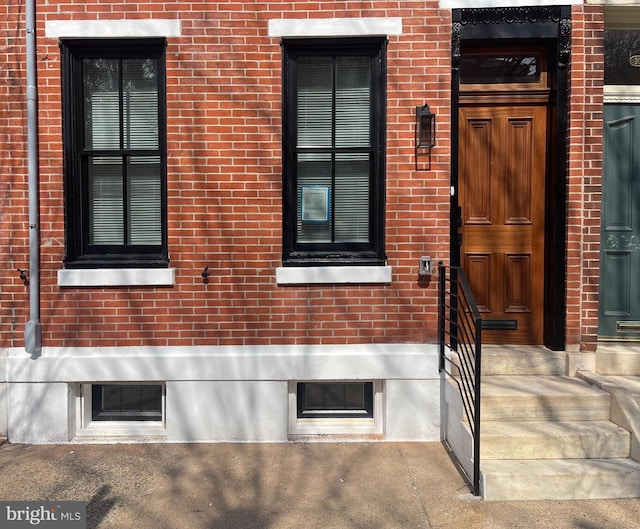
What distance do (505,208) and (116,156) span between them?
12.4 feet

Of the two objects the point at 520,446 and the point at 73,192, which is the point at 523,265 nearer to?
the point at 520,446

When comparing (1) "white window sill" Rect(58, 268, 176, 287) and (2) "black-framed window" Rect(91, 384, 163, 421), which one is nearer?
(1) "white window sill" Rect(58, 268, 176, 287)

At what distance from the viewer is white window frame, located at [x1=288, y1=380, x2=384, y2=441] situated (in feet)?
14.2

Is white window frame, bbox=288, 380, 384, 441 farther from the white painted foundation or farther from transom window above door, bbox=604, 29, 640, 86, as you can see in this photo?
transom window above door, bbox=604, 29, 640, 86

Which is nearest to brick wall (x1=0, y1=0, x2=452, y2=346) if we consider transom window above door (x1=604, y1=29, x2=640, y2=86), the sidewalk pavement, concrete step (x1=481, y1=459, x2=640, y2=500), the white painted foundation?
the white painted foundation

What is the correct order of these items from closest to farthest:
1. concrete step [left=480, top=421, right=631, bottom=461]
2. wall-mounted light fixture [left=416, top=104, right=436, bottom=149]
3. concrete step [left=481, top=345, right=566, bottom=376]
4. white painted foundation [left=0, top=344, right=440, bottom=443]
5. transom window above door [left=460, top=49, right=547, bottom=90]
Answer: concrete step [left=480, top=421, right=631, bottom=461], wall-mounted light fixture [left=416, top=104, right=436, bottom=149], white painted foundation [left=0, top=344, right=440, bottom=443], concrete step [left=481, top=345, right=566, bottom=376], transom window above door [left=460, top=49, right=547, bottom=90]

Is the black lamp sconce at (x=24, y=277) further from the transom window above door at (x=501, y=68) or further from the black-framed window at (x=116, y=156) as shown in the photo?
the transom window above door at (x=501, y=68)

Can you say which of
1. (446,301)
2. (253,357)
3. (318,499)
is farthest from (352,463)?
(446,301)

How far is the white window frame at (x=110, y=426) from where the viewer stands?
4.35m

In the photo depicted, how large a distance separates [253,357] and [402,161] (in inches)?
88.2

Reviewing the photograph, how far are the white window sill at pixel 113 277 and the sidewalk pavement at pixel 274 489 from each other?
4.82 ft

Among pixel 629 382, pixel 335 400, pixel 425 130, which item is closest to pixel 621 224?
pixel 629 382

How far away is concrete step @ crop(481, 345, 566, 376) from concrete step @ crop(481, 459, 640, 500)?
109cm

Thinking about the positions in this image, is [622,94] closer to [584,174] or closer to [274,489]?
[584,174]
